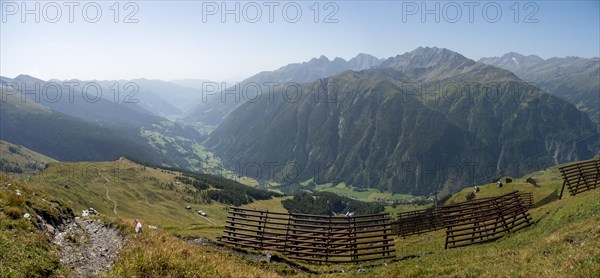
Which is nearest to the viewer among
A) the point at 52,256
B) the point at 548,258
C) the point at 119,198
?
the point at 52,256

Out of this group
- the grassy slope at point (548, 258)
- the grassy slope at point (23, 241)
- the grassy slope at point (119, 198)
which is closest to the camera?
the grassy slope at point (23, 241)

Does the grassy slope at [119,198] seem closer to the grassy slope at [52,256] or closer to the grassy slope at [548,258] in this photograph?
the grassy slope at [52,256]

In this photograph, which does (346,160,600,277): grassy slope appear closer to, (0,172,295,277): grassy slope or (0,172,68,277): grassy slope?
(0,172,295,277): grassy slope

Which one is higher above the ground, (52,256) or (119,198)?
(52,256)

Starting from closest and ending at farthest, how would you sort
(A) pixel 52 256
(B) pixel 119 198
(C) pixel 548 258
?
(A) pixel 52 256 → (C) pixel 548 258 → (B) pixel 119 198

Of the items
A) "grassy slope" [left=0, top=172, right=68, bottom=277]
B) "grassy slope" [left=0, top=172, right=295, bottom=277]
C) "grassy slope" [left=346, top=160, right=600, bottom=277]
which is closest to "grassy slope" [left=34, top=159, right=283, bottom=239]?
"grassy slope" [left=0, top=172, right=68, bottom=277]

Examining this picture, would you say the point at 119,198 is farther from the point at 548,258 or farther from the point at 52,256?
the point at 548,258

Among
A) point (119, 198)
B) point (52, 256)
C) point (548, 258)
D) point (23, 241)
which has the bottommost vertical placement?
point (119, 198)

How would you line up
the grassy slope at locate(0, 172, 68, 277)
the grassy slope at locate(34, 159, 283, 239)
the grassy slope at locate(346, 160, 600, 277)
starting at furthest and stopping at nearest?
the grassy slope at locate(34, 159, 283, 239) < the grassy slope at locate(346, 160, 600, 277) < the grassy slope at locate(0, 172, 68, 277)

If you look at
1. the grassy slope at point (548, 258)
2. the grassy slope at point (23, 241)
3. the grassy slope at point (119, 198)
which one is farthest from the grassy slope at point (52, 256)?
the grassy slope at point (119, 198)

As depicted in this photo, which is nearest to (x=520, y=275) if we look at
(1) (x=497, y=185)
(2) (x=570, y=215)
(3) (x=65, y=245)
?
(2) (x=570, y=215)

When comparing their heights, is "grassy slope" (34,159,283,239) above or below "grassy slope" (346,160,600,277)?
below

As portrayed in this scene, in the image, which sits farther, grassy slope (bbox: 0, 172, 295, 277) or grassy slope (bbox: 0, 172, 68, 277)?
grassy slope (bbox: 0, 172, 295, 277)

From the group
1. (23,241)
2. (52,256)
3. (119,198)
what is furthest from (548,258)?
(119,198)
